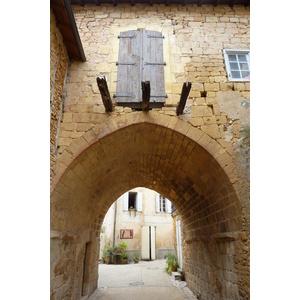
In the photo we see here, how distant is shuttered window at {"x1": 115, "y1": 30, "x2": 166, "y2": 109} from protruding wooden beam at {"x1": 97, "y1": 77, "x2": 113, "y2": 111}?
1.02 feet

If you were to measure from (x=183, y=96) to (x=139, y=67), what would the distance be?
1.43 meters

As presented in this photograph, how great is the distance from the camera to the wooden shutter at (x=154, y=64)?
15.6 ft

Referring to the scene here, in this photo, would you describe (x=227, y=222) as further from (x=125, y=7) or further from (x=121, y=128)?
(x=125, y=7)

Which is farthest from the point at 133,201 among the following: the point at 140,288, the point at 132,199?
the point at 140,288

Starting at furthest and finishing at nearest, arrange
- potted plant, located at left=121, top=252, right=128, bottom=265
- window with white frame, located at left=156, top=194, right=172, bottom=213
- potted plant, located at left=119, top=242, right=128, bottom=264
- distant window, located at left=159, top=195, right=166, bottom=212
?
distant window, located at left=159, top=195, right=166, bottom=212 < window with white frame, located at left=156, top=194, right=172, bottom=213 < potted plant, located at left=119, top=242, right=128, bottom=264 < potted plant, located at left=121, top=252, right=128, bottom=265

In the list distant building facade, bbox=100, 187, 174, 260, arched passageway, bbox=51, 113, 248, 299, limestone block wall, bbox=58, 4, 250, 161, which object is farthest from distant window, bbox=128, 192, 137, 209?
limestone block wall, bbox=58, 4, 250, 161

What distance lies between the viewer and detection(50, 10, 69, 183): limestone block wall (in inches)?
162

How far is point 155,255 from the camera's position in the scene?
15633 mm

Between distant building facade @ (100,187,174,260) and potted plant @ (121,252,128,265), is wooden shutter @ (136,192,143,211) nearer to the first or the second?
distant building facade @ (100,187,174,260)

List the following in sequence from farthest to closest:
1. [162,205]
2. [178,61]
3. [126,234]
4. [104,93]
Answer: [162,205] < [126,234] < [178,61] < [104,93]

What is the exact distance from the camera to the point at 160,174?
6793 millimetres

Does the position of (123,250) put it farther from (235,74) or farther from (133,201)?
(235,74)

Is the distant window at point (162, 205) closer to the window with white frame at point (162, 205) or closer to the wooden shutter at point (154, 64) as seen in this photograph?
the window with white frame at point (162, 205)

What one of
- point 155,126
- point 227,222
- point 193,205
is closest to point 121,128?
point 155,126
